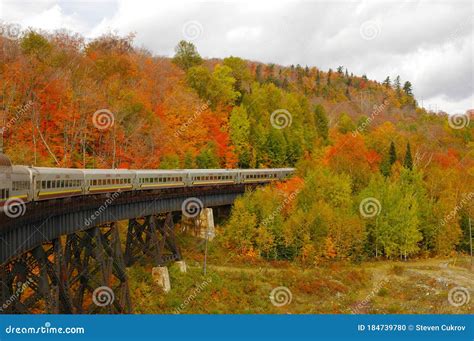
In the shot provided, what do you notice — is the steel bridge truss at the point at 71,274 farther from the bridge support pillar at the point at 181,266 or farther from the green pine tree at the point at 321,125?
the green pine tree at the point at 321,125

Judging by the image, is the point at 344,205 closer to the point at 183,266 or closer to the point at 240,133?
the point at 183,266

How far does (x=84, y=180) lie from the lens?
104ft

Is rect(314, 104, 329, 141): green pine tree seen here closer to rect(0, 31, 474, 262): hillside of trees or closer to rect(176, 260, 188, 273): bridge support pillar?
rect(0, 31, 474, 262): hillside of trees

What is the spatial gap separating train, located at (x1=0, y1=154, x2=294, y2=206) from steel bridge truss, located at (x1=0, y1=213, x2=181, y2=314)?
250cm

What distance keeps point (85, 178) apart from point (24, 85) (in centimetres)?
2707

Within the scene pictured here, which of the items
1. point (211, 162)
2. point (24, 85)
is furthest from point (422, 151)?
point (24, 85)

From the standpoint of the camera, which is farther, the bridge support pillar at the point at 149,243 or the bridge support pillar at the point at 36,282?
the bridge support pillar at the point at 149,243

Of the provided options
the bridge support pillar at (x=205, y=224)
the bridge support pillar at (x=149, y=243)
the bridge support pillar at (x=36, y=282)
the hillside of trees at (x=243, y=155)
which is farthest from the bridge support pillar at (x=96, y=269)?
the bridge support pillar at (x=205, y=224)

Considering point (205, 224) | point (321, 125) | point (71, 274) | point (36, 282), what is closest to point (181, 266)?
point (205, 224)

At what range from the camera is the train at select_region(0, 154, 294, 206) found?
22102 mm

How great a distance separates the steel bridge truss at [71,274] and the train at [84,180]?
8.21ft

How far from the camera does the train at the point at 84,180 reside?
2210 cm

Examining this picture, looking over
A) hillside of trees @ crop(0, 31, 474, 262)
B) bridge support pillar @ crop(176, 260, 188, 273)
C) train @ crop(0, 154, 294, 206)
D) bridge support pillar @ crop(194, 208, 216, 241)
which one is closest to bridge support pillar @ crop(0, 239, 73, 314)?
train @ crop(0, 154, 294, 206)

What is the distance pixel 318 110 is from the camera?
324 feet
